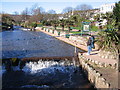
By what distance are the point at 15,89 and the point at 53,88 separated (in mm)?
2021

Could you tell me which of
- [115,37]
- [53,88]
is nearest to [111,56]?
[115,37]

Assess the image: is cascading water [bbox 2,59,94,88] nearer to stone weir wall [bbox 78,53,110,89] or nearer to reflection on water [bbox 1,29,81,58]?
stone weir wall [bbox 78,53,110,89]

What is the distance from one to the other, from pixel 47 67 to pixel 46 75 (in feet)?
5.08

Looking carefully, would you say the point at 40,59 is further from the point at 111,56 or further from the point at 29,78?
the point at 111,56

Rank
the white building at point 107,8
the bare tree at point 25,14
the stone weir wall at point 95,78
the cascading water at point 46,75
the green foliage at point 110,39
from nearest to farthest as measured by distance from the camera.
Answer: the stone weir wall at point 95,78 → the cascading water at point 46,75 → the green foliage at point 110,39 → the white building at point 107,8 → the bare tree at point 25,14

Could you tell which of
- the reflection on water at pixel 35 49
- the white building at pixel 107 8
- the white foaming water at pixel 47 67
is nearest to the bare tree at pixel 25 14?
the white building at pixel 107 8

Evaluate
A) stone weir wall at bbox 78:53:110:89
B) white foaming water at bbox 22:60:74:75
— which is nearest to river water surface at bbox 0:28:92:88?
white foaming water at bbox 22:60:74:75

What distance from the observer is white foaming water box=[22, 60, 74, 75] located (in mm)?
11802

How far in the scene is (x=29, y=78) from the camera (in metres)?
10.4

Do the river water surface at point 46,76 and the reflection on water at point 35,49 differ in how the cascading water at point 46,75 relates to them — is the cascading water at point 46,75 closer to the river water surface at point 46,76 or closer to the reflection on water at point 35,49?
the river water surface at point 46,76

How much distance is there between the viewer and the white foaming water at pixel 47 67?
11802 mm

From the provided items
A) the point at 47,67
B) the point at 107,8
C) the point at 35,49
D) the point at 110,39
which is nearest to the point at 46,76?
the point at 47,67

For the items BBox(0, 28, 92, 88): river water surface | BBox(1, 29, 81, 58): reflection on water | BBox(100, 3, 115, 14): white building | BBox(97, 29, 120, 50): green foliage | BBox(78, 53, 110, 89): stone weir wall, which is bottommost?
BBox(0, 28, 92, 88): river water surface

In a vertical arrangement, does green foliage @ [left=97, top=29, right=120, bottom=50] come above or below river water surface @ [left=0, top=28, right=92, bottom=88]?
above
